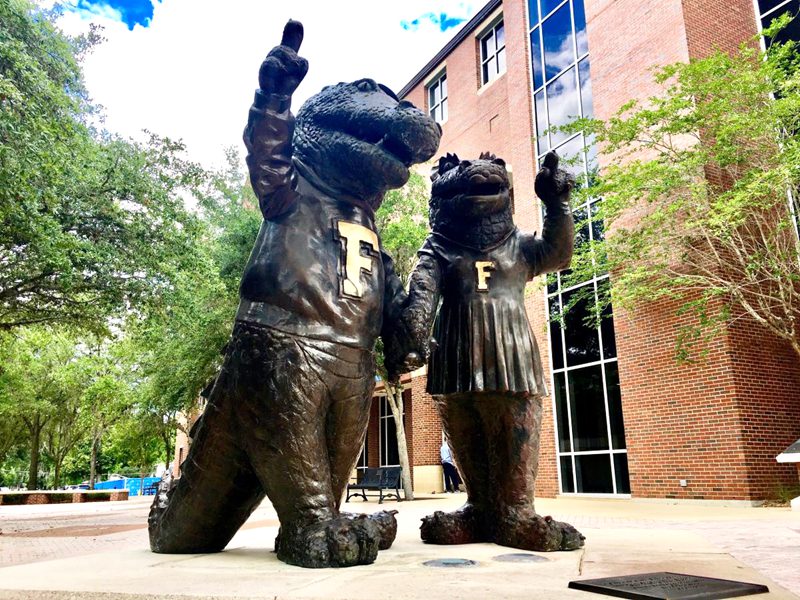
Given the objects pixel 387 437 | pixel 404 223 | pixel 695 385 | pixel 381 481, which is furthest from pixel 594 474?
pixel 387 437

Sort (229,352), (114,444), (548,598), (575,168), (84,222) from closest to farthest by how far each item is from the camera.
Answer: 1. (548,598)
2. (229,352)
3. (84,222)
4. (575,168)
5. (114,444)

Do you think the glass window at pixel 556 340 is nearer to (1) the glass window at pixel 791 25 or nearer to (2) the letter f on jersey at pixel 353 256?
(1) the glass window at pixel 791 25

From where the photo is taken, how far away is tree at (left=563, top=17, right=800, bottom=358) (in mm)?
9234

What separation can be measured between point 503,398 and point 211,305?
515 inches

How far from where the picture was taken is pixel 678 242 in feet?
35.1

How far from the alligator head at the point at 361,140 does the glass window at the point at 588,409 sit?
11.1m

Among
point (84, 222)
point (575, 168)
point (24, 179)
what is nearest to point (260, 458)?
point (24, 179)

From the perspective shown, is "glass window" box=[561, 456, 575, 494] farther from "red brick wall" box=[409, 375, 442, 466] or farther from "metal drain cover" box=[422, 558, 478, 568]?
"metal drain cover" box=[422, 558, 478, 568]

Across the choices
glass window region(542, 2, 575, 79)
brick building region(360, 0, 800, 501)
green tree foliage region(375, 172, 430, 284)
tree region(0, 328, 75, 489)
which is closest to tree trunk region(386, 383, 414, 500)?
green tree foliage region(375, 172, 430, 284)

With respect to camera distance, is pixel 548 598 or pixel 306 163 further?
pixel 306 163

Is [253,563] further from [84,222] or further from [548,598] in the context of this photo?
[84,222]

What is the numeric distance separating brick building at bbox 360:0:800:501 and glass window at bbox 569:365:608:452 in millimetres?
29

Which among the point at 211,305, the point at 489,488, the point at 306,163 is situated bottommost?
the point at 489,488

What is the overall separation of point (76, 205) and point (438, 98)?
13250mm
